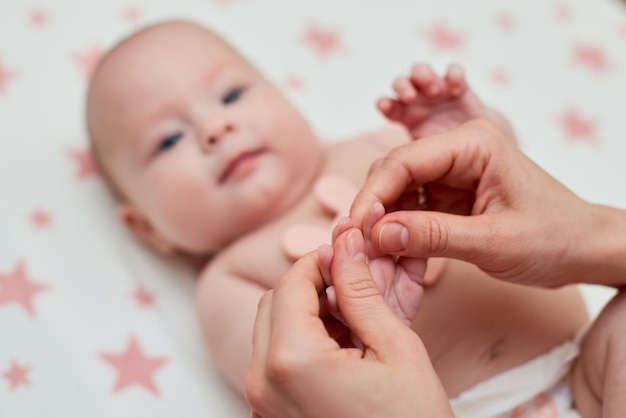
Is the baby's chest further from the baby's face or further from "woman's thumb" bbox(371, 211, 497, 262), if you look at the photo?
"woman's thumb" bbox(371, 211, 497, 262)

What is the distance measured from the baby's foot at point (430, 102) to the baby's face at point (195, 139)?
242 millimetres

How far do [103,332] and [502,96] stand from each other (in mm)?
1054

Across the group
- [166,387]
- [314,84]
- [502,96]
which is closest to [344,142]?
[314,84]

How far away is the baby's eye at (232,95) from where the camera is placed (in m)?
1.45

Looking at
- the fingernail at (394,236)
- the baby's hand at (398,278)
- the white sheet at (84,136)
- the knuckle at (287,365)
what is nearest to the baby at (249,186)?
the white sheet at (84,136)

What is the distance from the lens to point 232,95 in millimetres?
1457

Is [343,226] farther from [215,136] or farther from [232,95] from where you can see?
[232,95]

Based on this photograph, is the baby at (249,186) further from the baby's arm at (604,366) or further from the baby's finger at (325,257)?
the baby's finger at (325,257)

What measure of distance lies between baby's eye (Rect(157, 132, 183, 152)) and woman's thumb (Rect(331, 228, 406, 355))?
2.15 feet

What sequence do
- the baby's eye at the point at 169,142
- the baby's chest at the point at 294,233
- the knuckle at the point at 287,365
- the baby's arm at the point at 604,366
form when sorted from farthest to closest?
1. the baby's eye at the point at 169,142
2. the baby's chest at the point at 294,233
3. the baby's arm at the point at 604,366
4. the knuckle at the point at 287,365

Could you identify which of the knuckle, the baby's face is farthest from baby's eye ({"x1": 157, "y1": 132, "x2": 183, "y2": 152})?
the knuckle

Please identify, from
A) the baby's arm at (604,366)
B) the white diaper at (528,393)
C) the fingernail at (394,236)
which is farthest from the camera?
the white diaper at (528,393)

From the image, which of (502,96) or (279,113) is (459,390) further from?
(502,96)

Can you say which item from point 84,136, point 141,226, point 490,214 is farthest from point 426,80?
point 84,136
